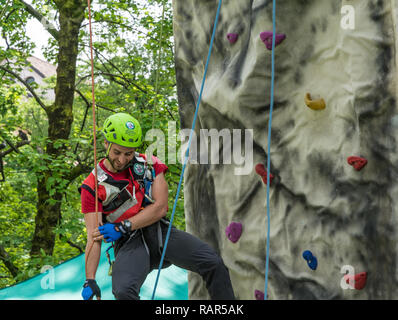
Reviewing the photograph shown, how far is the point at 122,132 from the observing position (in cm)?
290

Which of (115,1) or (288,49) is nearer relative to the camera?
(288,49)

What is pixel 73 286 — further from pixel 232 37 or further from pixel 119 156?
pixel 232 37

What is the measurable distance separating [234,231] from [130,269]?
795 mm

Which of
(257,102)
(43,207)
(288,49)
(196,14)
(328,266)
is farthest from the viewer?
(43,207)

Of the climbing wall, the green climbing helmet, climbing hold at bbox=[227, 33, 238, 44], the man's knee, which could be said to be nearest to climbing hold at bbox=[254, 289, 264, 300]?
the climbing wall

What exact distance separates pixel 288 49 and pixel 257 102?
378mm

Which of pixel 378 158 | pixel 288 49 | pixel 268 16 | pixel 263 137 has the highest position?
pixel 268 16

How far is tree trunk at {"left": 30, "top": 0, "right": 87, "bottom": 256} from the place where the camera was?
7266mm

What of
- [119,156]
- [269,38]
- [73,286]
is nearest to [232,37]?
[269,38]

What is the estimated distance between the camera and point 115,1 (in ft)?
27.3

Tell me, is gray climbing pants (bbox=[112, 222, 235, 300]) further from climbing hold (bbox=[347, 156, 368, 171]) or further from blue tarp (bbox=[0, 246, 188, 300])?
blue tarp (bbox=[0, 246, 188, 300])

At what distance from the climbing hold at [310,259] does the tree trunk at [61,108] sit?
16.8 ft
